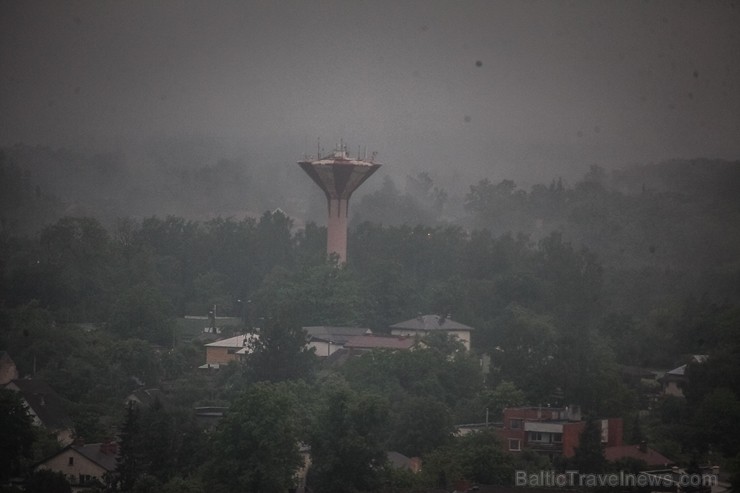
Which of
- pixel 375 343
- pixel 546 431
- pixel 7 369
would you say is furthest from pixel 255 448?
pixel 375 343

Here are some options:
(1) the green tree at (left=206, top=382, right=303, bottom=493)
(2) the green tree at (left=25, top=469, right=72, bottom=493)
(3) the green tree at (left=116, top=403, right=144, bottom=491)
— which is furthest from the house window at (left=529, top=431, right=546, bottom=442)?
(2) the green tree at (left=25, top=469, right=72, bottom=493)

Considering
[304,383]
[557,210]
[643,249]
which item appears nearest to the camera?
[304,383]

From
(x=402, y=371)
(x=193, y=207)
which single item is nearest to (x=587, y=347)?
(x=402, y=371)

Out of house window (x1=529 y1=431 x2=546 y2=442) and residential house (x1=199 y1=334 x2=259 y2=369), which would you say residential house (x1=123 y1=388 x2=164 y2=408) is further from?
house window (x1=529 y1=431 x2=546 y2=442)

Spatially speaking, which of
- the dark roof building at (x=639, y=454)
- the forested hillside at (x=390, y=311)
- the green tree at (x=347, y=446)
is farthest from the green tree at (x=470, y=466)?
the dark roof building at (x=639, y=454)

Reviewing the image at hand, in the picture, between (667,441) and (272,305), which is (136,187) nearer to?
(272,305)

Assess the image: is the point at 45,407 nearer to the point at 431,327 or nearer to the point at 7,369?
the point at 7,369

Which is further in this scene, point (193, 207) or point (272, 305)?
point (193, 207)
